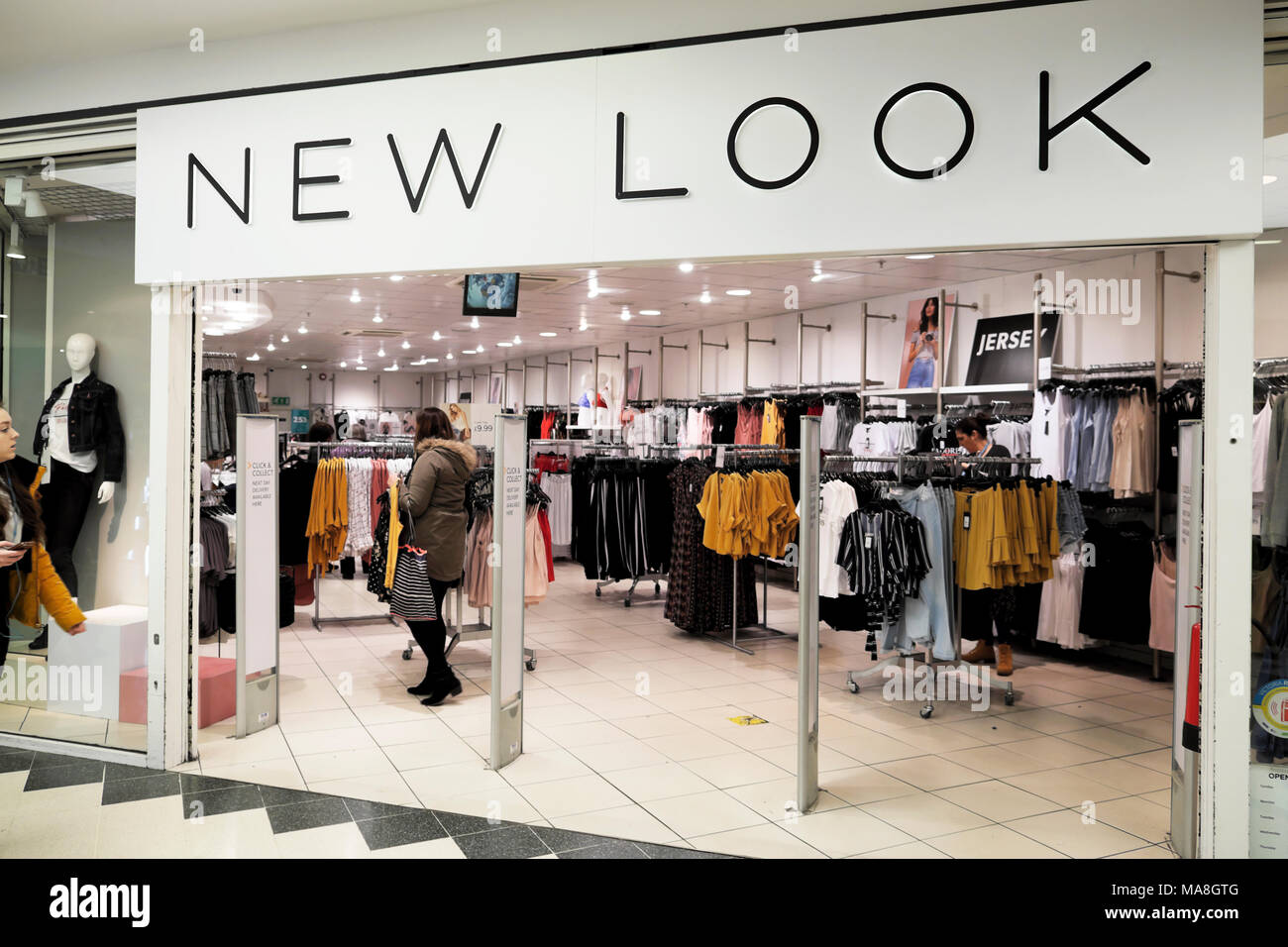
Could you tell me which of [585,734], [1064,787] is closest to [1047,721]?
[1064,787]

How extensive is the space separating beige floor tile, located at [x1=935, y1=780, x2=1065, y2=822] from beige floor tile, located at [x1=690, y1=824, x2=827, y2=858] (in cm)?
93

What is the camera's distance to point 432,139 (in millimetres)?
3764

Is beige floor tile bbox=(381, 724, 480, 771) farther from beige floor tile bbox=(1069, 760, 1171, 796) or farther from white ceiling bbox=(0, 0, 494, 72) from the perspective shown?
white ceiling bbox=(0, 0, 494, 72)

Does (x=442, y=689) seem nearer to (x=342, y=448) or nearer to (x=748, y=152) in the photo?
(x=342, y=448)

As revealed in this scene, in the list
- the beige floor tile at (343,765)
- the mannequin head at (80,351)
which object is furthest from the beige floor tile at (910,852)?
the mannequin head at (80,351)

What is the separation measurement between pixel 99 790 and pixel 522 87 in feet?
12.0

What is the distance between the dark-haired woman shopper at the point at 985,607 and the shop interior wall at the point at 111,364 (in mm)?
5132

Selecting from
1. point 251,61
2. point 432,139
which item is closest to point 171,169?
point 251,61

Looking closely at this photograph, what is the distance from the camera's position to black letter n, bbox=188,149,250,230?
4.00m

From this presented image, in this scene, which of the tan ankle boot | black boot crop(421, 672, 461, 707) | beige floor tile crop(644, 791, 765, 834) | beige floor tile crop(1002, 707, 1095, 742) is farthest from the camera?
the tan ankle boot

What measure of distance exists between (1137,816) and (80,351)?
596 centimetres

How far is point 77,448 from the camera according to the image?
508 cm

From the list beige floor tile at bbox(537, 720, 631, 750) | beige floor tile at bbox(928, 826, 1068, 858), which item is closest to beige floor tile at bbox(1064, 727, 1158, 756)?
beige floor tile at bbox(928, 826, 1068, 858)

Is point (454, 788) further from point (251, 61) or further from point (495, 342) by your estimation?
point (495, 342)
